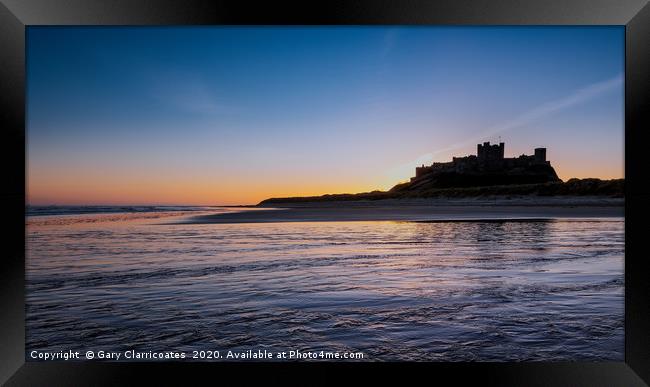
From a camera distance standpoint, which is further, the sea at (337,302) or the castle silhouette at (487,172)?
the castle silhouette at (487,172)

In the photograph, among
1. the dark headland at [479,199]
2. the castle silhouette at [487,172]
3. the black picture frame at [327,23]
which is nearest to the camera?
the black picture frame at [327,23]

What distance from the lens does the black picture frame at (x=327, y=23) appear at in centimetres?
340

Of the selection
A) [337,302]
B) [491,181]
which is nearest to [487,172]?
[491,181]

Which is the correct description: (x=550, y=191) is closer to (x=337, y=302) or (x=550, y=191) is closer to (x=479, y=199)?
(x=479, y=199)

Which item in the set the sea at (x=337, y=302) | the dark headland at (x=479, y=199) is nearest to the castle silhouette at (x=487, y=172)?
the dark headland at (x=479, y=199)

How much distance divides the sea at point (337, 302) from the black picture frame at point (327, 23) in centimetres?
14

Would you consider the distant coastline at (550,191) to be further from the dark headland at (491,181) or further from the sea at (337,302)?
the sea at (337,302)

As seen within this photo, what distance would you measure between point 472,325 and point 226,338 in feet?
6.94

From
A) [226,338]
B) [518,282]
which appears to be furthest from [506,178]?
[226,338]

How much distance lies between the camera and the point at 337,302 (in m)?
4.79

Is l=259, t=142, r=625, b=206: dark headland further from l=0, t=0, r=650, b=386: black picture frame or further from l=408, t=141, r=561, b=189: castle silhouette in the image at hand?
l=0, t=0, r=650, b=386: black picture frame

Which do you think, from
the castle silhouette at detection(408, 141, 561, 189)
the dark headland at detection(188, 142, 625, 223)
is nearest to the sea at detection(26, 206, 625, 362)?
the dark headland at detection(188, 142, 625, 223)

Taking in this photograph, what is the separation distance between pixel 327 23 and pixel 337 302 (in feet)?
8.84

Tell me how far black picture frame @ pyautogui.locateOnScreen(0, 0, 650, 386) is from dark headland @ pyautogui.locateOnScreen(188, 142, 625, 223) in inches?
568
